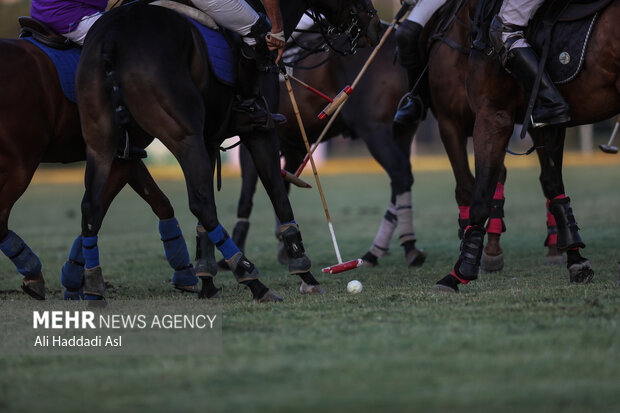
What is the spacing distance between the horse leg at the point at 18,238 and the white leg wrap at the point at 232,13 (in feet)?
5.88

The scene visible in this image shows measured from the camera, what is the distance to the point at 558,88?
6.41 m

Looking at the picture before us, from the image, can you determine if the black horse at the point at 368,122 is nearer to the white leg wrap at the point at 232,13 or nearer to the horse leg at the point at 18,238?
the white leg wrap at the point at 232,13

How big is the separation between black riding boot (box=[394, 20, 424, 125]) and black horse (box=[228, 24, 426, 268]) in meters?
0.42

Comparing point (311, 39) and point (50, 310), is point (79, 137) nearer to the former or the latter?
point (50, 310)

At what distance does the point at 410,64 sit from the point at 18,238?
12.5 feet

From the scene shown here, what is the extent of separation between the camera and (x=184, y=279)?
24.2 feet

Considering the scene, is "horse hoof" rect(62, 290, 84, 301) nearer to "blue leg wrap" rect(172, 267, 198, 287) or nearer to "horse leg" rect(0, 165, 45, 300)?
"horse leg" rect(0, 165, 45, 300)

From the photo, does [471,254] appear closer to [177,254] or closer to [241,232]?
[177,254]

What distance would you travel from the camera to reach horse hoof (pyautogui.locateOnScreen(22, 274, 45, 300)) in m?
6.90

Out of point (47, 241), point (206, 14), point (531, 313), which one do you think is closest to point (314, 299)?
point (531, 313)

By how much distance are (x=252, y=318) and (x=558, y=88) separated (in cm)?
275

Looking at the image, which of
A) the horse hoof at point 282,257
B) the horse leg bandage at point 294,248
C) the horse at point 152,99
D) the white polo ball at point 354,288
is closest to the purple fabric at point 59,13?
the horse at point 152,99

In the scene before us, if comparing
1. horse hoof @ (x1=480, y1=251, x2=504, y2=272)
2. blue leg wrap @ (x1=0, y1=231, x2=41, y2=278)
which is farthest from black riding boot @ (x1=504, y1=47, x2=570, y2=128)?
blue leg wrap @ (x1=0, y1=231, x2=41, y2=278)

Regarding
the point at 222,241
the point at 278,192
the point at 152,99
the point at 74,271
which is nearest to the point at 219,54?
the point at 152,99
